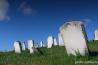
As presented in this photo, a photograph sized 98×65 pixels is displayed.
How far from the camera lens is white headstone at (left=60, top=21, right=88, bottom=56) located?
22438mm

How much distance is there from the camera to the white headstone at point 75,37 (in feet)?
73.6

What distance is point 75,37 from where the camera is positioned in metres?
23.0

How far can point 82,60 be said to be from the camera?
19.2 meters

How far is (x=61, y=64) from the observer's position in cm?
1809

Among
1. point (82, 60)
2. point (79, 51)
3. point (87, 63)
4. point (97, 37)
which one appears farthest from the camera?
point (97, 37)

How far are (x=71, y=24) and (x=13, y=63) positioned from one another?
4868mm

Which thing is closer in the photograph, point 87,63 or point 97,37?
point 87,63

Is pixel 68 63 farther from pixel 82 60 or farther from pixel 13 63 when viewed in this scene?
pixel 13 63

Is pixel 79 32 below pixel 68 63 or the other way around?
the other way around

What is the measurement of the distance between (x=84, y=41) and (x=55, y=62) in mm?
3998

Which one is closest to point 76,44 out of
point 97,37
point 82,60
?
point 82,60

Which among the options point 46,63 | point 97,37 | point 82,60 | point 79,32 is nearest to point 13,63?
point 46,63

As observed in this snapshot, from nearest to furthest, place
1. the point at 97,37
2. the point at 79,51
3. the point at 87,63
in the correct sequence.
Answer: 1. the point at 87,63
2. the point at 79,51
3. the point at 97,37

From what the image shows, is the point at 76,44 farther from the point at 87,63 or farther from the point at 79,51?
the point at 87,63
